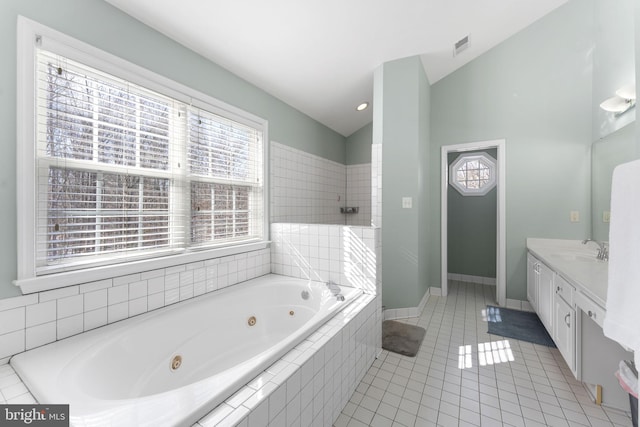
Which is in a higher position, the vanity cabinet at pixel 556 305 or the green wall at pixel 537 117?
the green wall at pixel 537 117

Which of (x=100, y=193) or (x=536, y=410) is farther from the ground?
(x=100, y=193)

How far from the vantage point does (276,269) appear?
2609mm

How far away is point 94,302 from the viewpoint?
1.42 meters

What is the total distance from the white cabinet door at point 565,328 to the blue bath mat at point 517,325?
37 cm

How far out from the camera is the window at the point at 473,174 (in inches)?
154

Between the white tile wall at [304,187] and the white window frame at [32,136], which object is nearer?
the white window frame at [32,136]

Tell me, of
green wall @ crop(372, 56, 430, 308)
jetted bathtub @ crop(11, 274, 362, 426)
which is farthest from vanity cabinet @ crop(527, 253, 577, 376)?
jetted bathtub @ crop(11, 274, 362, 426)

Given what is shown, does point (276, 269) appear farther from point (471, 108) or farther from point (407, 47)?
point (471, 108)

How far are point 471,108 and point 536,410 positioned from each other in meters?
2.99

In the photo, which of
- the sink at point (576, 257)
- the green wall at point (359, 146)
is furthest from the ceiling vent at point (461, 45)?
the sink at point (576, 257)

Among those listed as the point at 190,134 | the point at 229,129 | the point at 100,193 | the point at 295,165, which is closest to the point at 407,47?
the point at 295,165

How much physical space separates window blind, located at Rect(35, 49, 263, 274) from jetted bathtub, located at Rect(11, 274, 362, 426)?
1.37ft

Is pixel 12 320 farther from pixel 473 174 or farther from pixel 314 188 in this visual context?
pixel 473 174

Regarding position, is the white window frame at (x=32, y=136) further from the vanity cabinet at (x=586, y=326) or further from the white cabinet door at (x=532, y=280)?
the white cabinet door at (x=532, y=280)
